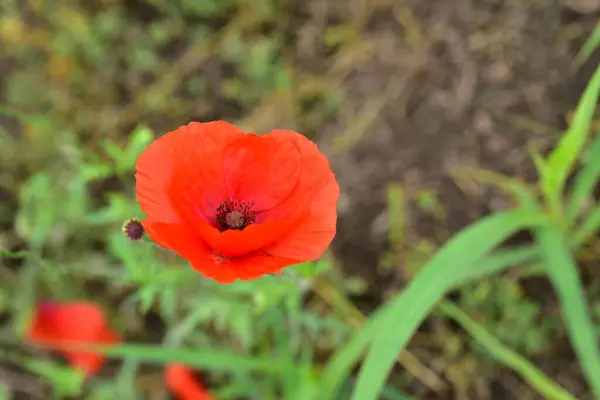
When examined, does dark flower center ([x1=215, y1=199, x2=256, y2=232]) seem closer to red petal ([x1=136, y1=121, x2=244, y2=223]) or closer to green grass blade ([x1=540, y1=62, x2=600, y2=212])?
red petal ([x1=136, y1=121, x2=244, y2=223])

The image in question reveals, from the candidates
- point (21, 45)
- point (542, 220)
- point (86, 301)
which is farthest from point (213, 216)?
point (21, 45)

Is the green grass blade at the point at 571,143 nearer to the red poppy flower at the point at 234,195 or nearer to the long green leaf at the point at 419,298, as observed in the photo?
the long green leaf at the point at 419,298

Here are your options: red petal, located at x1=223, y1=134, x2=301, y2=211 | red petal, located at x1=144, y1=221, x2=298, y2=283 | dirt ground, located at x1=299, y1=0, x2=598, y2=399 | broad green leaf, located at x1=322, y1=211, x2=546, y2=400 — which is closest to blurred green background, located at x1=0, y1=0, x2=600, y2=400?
dirt ground, located at x1=299, y1=0, x2=598, y2=399

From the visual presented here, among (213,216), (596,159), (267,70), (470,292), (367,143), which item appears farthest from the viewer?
(267,70)

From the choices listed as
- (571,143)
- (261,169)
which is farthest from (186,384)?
(571,143)

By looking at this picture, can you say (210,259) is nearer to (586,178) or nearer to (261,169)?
(261,169)

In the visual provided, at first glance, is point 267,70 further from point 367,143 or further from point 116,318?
point 116,318
